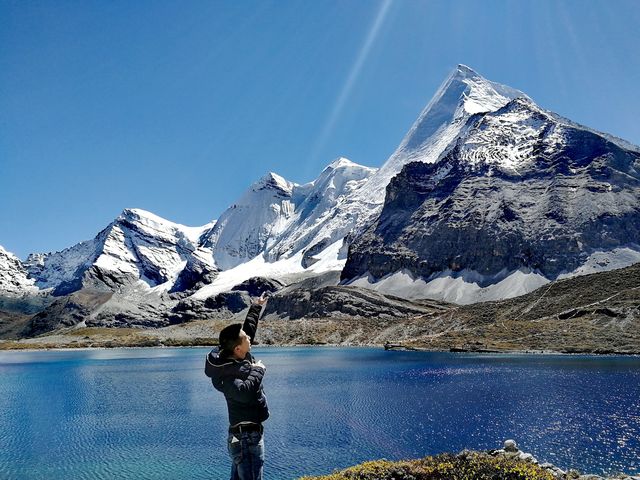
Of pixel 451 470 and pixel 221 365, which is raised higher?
pixel 221 365

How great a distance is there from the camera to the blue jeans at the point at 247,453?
1066 centimetres

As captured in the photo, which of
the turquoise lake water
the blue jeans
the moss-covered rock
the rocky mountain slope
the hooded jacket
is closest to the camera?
the hooded jacket

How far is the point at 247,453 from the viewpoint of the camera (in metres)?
10.7

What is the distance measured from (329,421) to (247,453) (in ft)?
113

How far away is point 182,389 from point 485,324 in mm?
100853

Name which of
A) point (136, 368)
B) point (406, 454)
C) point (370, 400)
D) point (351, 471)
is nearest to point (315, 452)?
point (406, 454)

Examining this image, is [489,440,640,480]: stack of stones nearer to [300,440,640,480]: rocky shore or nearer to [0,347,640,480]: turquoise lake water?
[300,440,640,480]: rocky shore

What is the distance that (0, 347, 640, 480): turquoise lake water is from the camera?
105ft

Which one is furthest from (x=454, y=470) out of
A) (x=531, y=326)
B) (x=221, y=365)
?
(x=531, y=326)

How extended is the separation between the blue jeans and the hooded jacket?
0.32 metres

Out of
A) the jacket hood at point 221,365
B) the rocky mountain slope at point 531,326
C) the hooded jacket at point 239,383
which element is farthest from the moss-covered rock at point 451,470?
the rocky mountain slope at point 531,326

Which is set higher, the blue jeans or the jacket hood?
the jacket hood

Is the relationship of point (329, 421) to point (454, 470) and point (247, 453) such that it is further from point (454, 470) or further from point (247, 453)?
point (247, 453)

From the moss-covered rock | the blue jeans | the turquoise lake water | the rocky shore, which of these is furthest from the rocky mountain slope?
the blue jeans
